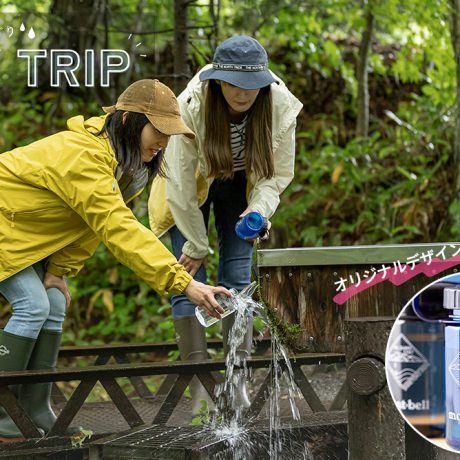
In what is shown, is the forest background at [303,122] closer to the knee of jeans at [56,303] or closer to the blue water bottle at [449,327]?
the knee of jeans at [56,303]

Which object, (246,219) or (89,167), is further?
(246,219)

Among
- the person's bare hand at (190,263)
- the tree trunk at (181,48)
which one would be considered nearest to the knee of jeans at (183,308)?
the person's bare hand at (190,263)

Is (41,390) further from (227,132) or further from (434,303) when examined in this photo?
(434,303)

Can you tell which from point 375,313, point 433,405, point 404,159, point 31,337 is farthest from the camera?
point 404,159

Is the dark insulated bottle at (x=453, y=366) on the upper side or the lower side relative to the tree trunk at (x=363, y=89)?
lower

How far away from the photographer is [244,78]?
388cm

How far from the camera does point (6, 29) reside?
5828 millimetres

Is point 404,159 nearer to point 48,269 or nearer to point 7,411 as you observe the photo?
Answer: point 48,269

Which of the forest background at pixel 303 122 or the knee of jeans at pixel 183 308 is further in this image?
the forest background at pixel 303 122

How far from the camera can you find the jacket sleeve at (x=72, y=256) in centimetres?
397

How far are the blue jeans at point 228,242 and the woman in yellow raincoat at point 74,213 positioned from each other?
1.67 feet

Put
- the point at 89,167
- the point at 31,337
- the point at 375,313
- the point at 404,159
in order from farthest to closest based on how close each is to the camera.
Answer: the point at 404,159 < the point at 31,337 < the point at 89,167 < the point at 375,313

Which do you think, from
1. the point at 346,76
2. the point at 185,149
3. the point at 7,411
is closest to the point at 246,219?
the point at 185,149

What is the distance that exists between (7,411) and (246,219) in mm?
1229
